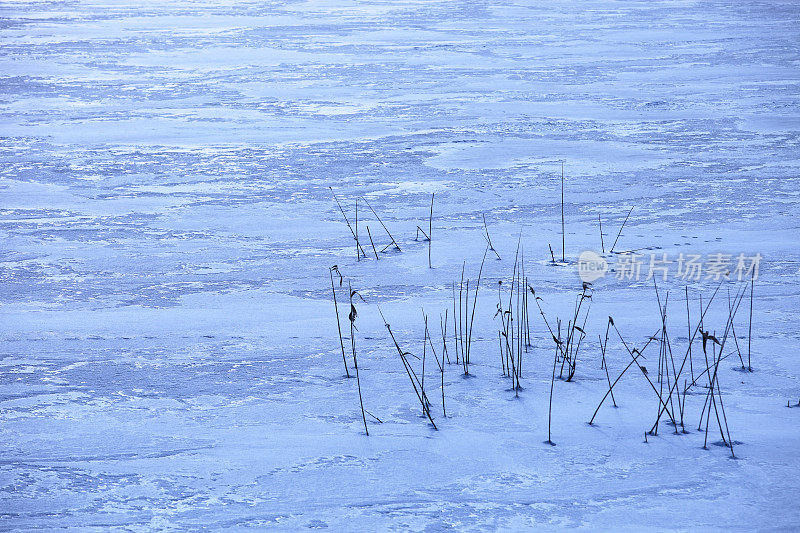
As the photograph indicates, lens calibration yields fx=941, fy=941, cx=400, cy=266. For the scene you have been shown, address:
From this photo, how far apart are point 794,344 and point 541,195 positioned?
2258 mm

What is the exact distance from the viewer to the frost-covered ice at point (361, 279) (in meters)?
2.72

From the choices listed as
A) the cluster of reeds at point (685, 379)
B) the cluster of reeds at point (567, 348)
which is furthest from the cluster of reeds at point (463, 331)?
the cluster of reeds at point (685, 379)

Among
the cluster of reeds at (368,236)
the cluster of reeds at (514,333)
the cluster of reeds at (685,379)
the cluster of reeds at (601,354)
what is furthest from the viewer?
the cluster of reeds at (368,236)

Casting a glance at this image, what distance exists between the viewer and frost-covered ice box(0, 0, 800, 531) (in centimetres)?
272

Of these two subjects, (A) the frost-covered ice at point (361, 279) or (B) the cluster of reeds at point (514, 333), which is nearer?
(A) the frost-covered ice at point (361, 279)

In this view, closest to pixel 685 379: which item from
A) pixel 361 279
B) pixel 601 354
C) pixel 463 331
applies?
pixel 601 354

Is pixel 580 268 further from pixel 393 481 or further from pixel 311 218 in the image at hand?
pixel 393 481

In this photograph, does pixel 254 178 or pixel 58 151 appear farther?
pixel 58 151

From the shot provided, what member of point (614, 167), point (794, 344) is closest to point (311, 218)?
point (614, 167)

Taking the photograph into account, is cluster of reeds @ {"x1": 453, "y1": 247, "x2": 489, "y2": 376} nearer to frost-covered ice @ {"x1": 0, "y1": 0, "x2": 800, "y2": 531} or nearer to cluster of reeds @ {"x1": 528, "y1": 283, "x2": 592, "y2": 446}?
frost-covered ice @ {"x1": 0, "y1": 0, "x2": 800, "y2": 531}

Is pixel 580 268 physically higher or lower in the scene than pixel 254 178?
lower

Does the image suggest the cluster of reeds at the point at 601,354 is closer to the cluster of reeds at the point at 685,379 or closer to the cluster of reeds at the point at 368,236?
the cluster of reeds at the point at 685,379

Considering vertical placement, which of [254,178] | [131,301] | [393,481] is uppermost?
[254,178]

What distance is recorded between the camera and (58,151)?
22.3ft
